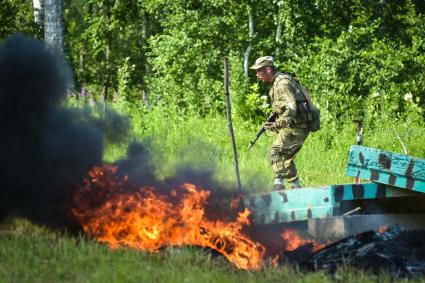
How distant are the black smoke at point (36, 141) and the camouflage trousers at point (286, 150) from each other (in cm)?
234

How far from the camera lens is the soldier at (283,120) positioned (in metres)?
10.4

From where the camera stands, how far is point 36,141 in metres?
9.03

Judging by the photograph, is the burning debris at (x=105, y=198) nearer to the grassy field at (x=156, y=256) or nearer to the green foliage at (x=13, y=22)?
the grassy field at (x=156, y=256)

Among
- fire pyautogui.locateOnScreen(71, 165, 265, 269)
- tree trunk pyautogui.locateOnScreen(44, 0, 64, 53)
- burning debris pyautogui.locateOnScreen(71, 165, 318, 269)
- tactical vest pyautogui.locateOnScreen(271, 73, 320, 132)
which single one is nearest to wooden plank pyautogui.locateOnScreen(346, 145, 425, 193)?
burning debris pyautogui.locateOnScreen(71, 165, 318, 269)

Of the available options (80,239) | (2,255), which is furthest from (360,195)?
(2,255)

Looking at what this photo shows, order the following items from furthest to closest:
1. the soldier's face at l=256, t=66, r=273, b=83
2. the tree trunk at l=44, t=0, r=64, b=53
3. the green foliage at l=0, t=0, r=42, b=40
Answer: the green foliage at l=0, t=0, r=42, b=40, the tree trunk at l=44, t=0, r=64, b=53, the soldier's face at l=256, t=66, r=273, b=83

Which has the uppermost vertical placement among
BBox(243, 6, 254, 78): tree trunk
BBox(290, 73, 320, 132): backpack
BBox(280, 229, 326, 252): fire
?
BBox(243, 6, 254, 78): tree trunk

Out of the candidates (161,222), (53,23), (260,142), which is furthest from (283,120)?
(53,23)

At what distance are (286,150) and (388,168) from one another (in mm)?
2682

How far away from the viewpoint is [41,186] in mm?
8875

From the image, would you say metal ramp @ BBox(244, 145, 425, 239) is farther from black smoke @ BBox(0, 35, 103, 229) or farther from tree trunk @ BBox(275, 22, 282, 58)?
tree trunk @ BBox(275, 22, 282, 58)

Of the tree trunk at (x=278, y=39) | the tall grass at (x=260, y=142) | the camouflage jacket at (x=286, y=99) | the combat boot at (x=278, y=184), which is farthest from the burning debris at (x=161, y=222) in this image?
the tree trunk at (x=278, y=39)

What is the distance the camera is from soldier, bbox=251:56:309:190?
10375 mm

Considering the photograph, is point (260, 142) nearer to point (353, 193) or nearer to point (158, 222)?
point (353, 193)
